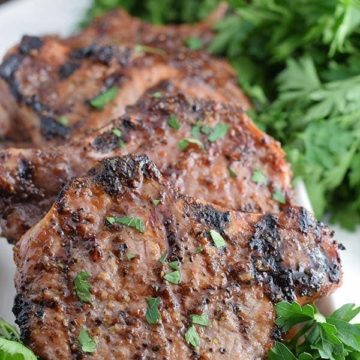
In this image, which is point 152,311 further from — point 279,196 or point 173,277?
point 279,196

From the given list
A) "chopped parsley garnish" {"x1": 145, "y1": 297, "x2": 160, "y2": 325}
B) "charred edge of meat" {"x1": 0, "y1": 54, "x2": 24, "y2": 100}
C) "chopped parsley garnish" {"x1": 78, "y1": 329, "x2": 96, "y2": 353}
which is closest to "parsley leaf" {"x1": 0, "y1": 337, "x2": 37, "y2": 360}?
"chopped parsley garnish" {"x1": 78, "y1": 329, "x2": 96, "y2": 353}

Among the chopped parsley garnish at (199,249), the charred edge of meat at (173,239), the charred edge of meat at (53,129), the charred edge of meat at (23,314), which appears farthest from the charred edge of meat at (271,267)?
the charred edge of meat at (53,129)

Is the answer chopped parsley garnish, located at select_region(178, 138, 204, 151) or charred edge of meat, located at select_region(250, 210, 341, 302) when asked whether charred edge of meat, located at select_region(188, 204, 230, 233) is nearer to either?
charred edge of meat, located at select_region(250, 210, 341, 302)

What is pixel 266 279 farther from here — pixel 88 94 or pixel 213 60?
pixel 213 60

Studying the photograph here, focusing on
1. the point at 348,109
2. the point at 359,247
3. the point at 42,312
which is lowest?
the point at 359,247

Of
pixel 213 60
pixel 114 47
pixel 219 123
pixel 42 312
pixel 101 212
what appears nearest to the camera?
pixel 42 312

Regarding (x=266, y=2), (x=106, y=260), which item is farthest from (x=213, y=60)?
(x=106, y=260)

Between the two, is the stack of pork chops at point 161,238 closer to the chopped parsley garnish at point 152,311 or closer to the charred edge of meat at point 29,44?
the chopped parsley garnish at point 152,311
